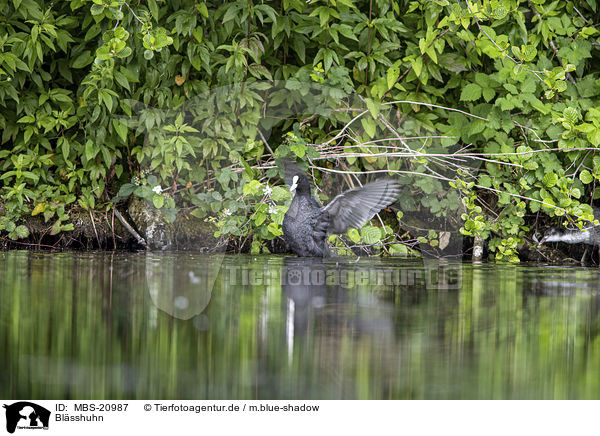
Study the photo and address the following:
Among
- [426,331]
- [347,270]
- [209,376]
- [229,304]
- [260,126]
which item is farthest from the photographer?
[260,126]

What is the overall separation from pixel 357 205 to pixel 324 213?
190 millimetres

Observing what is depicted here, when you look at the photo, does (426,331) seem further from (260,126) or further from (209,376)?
(260,126)

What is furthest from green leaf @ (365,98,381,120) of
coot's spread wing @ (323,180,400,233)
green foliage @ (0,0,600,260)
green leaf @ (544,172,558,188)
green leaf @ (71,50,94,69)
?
green leaf @ (71,50,94,69)

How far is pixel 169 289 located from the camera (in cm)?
251

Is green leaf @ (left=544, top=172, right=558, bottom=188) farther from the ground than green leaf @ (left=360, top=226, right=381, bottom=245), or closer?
farther from the ground

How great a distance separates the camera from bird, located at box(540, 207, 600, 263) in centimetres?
418

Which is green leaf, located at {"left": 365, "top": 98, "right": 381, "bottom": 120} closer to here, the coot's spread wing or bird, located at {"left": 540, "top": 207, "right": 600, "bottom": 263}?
the coot's spread wing

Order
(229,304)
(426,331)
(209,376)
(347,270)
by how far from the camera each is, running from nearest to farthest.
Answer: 1. (209,376)
2. (426,331)
3. (229,304)
4. (347,270)

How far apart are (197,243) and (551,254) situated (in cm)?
248

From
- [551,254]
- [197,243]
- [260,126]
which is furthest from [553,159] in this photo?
[197,243]

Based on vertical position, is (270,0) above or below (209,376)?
above
